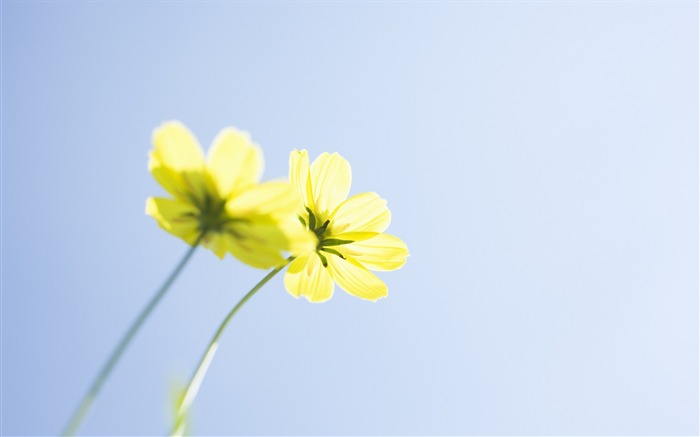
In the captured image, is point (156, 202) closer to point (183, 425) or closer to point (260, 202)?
point (260, 202)

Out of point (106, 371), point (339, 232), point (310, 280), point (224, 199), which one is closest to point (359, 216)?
point (339, 232)

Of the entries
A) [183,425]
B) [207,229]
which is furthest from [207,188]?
[183,425]

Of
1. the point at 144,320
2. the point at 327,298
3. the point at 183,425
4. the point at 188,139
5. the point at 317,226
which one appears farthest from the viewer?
the point at 317,226

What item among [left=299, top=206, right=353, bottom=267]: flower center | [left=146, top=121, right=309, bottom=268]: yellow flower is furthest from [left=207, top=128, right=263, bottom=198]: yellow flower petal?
[left=299, top=206, right=353, bottom=267]: flower center

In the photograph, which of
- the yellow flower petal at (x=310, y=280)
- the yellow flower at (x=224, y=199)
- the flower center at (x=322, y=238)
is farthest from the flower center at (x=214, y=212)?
the flower center at (x=322, y=238)

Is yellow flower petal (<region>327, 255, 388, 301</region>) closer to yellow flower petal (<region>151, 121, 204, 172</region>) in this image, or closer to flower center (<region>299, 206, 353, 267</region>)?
flower center (<region>299, 206, 353, 267</region>)

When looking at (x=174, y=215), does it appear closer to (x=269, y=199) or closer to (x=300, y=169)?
(x=269, y=199)
